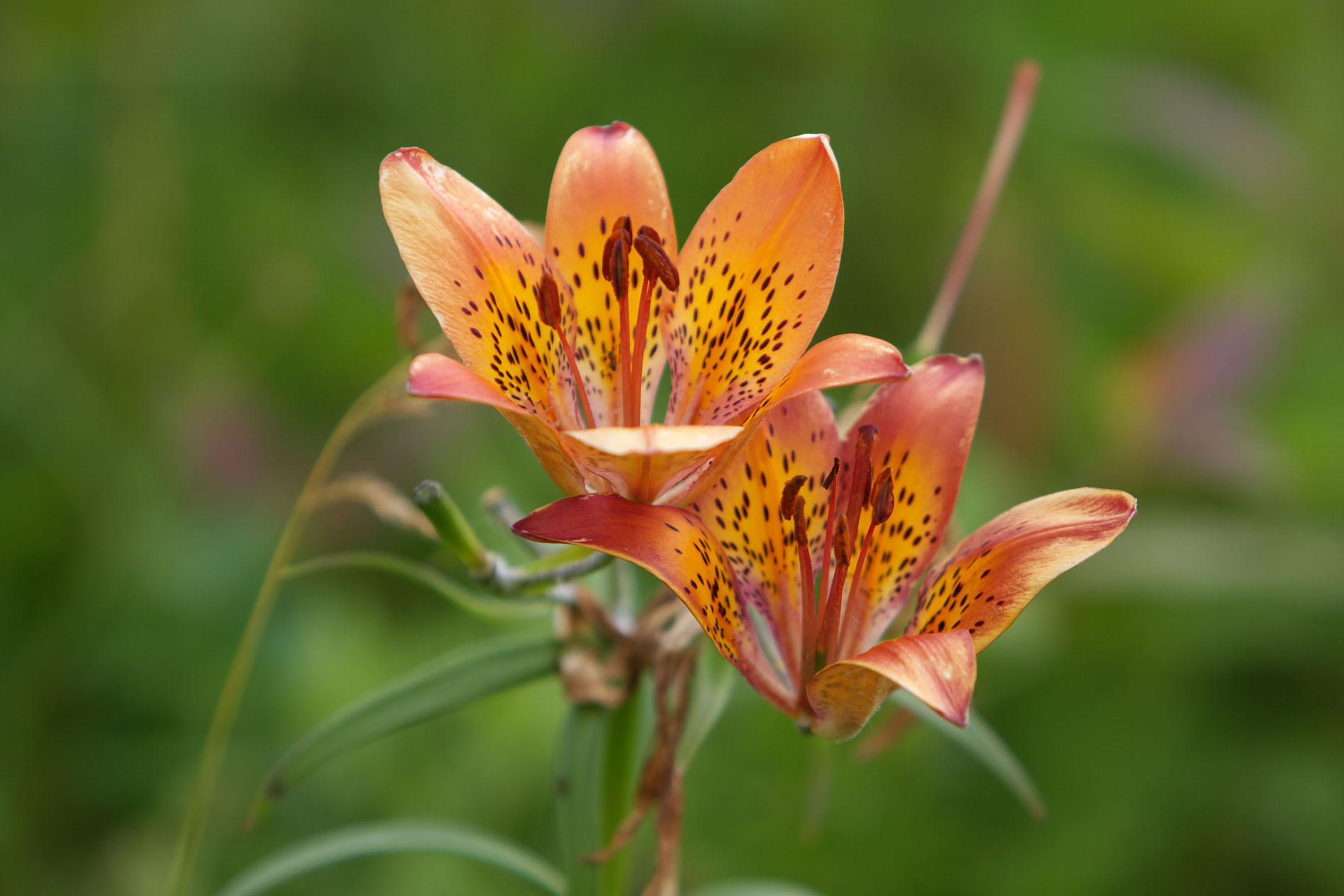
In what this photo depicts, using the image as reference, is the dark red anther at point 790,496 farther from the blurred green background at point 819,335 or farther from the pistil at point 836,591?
the blurred green background at point 819,335

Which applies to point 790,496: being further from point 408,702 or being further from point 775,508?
point 408,702

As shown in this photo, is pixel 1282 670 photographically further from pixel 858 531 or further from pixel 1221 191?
pixel 858 531

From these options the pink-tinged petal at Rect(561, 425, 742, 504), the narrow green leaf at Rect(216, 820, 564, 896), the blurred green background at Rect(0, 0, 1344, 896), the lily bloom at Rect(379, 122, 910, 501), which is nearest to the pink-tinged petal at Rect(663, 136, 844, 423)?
the lily bloom at Rect(379, 122, 910, 501)

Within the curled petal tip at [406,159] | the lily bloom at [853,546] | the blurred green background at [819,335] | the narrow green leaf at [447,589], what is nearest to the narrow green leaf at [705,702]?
the lily bloom at [853,546]

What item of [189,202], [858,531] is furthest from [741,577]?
[189,202]

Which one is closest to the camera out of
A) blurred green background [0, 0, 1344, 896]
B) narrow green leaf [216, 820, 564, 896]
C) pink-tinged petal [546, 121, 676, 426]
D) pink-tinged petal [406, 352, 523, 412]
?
pink-tinged petal [406, 352, 523, 412]

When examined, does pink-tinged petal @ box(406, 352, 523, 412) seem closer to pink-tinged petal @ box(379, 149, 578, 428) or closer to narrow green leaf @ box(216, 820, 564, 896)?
pink-tinged petal @ box(379, 149, 578, 428)
